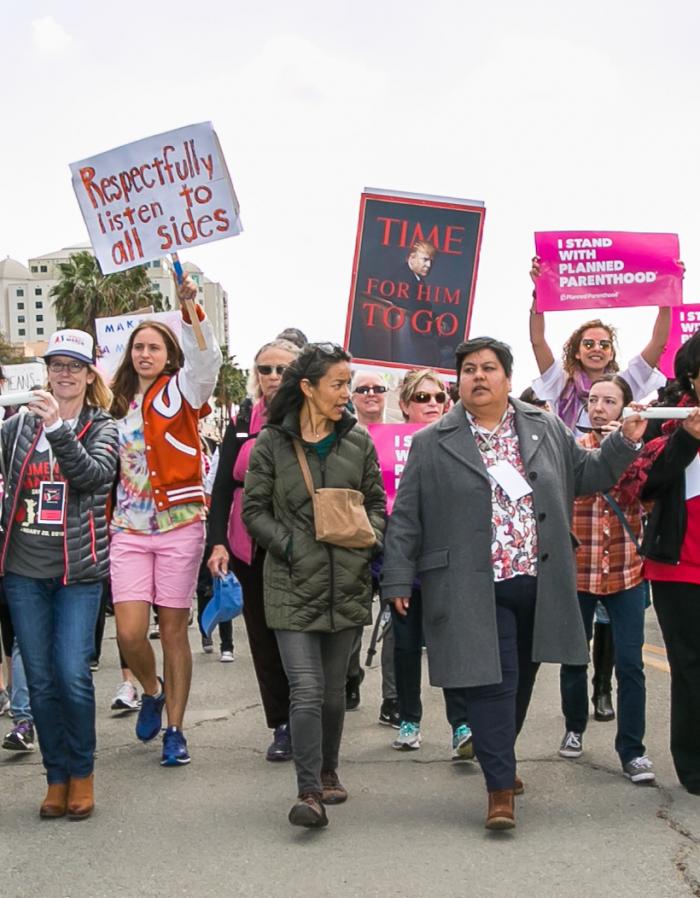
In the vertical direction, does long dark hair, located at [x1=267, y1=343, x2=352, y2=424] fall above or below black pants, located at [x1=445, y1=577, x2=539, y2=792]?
above

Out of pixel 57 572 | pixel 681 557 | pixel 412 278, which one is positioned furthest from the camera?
pixel 412 278

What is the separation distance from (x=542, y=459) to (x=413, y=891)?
6.16 ft

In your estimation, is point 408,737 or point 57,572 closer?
point 57,572

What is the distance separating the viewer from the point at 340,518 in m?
5.18

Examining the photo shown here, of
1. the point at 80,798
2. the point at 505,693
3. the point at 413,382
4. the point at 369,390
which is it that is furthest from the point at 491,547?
the point at 369,390

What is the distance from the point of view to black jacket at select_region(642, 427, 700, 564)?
538 cm

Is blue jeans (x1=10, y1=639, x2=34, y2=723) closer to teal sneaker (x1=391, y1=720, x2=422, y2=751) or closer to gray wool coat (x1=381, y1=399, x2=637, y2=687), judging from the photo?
teal sneaker (x1=391, y1=720, x2=422, y2=751)

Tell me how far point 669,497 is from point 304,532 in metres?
1.65

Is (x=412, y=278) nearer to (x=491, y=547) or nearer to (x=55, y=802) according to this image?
(x=491, y=547)

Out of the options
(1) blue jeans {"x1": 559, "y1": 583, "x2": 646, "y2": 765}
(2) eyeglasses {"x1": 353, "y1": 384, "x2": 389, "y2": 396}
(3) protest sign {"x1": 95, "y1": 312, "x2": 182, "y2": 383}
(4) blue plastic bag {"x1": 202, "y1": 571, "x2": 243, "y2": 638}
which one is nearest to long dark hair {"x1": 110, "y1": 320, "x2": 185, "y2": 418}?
(4) blue plastic bag {"x1": 202, "y1": 571, "x2": 243, "y2": 638}

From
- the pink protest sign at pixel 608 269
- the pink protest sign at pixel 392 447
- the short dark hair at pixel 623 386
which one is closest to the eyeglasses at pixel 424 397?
the pink protest sign at pixel 392 447

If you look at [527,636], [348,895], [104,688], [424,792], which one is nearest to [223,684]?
[104,688]

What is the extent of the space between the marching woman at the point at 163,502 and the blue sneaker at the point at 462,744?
1.34 metres

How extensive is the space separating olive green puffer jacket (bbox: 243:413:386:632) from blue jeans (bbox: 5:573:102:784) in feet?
2.69
